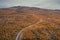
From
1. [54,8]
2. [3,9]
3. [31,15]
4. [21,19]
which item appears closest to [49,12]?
[54,8]

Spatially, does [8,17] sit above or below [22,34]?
above

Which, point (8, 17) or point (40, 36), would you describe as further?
point (8, 17)

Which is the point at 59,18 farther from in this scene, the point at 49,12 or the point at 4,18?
the point at 4,18

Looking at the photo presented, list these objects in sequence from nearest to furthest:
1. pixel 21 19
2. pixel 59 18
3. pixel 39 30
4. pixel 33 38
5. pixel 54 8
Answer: pixel 33 38 → pixel 39 30 → pixel 21 19 → pixel 59 18 → pixel 54 8

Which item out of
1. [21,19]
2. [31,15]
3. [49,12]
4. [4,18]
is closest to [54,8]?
[49,12]

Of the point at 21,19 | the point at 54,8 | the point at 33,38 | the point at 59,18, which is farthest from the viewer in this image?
the point at 54,8

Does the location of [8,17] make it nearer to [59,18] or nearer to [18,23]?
[18,23]
